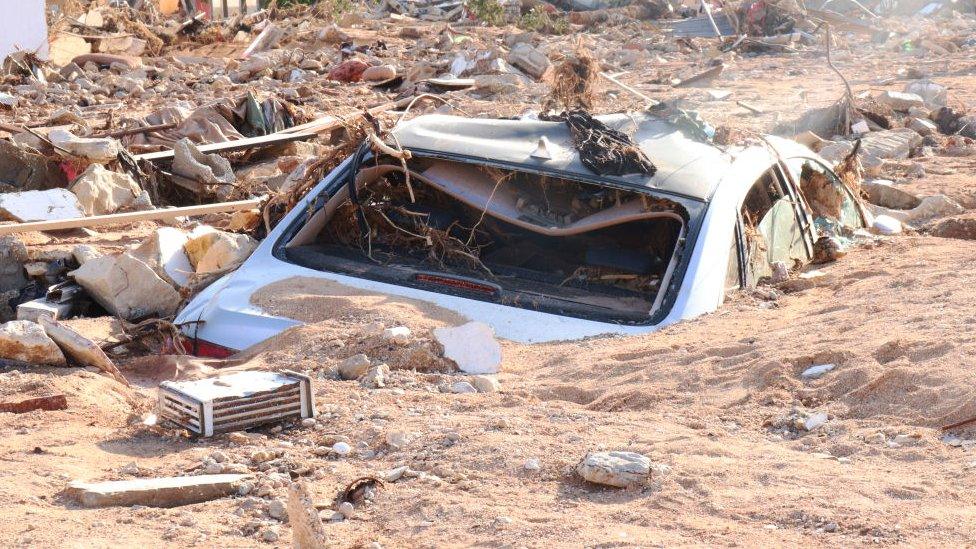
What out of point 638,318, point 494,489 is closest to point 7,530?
point 494,489

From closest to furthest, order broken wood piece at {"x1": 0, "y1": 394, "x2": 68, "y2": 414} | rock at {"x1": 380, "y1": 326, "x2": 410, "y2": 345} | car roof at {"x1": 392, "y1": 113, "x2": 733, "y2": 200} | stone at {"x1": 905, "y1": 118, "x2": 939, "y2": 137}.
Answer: broken wood piece at {"x1": 0, "y1": 394, "x2": 68, "y2": 414}
rock at {"x1": 380, "y1": 326, "x2": 410, "y2": 345}
car roof at {"x1": 392, "y1": 113, "x2": 733, "y2": 200}
stone at {"x1": 905, "y1": 118, "x2": 939, "y2": 137}

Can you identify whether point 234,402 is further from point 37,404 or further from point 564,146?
point 564,146

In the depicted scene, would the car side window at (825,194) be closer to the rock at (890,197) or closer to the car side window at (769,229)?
the car side window at (769,229)

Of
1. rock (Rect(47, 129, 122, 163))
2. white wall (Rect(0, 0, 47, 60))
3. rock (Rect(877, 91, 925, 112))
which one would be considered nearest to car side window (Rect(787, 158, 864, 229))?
rock (Rect(47, 129, 122, 163))

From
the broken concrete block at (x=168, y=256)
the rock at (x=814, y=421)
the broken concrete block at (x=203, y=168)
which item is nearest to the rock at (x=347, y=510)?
the rock at (x=814, y=421)

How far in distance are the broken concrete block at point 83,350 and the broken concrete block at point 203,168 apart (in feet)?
15.4

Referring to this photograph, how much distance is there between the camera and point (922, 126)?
528 inches

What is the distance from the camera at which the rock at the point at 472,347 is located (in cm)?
455

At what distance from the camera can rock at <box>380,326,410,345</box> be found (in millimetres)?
4598

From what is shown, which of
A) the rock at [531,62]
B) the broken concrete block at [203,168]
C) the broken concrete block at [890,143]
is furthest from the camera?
the rock at [531,62]

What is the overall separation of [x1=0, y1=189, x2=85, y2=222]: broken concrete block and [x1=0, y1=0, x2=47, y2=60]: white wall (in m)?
11.9

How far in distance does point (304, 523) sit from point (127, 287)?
3.46 metres

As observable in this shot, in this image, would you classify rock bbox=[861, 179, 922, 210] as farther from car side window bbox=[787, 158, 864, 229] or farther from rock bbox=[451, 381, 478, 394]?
rock bbox=[451, 381, 478, 394]

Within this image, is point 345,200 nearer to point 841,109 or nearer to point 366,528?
point 366,528
